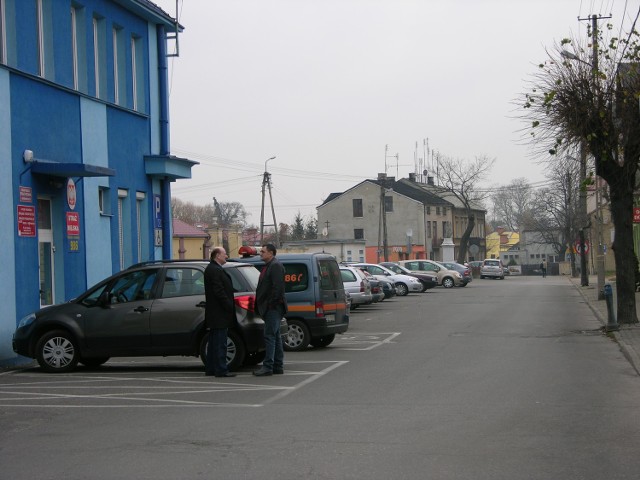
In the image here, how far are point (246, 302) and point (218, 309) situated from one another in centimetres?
89

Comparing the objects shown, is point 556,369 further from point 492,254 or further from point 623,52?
point 492,254

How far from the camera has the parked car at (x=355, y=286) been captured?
96.4 ft

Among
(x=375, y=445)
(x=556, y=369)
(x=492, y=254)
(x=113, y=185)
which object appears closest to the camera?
(x=375, y=445)

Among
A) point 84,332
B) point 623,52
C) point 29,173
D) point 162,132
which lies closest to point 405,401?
point 84,332

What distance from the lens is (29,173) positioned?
16625 mm

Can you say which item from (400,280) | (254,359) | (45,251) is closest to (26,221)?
(45,251)

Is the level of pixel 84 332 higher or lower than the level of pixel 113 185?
lower

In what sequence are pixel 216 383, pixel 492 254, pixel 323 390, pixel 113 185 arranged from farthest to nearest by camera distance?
pixel 492 254 → pixel 113 185 → pixel 216 383 → pixel 323 390

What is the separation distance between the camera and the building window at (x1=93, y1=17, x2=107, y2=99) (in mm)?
20328

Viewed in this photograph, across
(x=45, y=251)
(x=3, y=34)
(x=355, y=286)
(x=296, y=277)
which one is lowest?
(x=355, y=286)

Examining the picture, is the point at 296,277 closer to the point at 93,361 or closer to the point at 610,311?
the point at 93,361

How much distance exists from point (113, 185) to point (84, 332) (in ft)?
24.8

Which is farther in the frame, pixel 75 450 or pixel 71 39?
pixel 71 39

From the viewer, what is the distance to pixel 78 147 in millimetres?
18859
